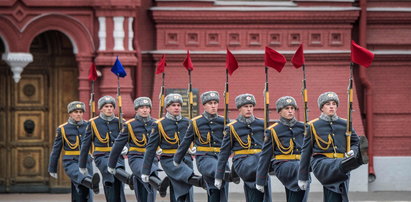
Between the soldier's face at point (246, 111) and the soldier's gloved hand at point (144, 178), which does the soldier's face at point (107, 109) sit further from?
the soldier's face at point (246, 111)

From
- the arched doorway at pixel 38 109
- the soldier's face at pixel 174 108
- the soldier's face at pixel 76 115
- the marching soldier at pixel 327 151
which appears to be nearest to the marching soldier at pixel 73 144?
the soldier's face at pixel 76 115

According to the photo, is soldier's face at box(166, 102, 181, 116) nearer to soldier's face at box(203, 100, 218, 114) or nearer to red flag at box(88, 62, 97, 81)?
soldier's face at box(203, 100, 218, 114)

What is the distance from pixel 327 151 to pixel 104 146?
4.64m

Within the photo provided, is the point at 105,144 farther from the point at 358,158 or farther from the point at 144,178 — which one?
the point at 358,158

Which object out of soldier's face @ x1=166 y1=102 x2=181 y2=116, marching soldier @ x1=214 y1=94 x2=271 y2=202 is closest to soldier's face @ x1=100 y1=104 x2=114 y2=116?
soldier's face @ x1=166 y1=102 x2=181 y2=116

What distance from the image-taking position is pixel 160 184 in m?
20.1

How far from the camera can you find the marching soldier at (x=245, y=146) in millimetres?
19281

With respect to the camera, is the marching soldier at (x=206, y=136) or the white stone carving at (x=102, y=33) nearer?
the marching soldier at (x=206, y=136)

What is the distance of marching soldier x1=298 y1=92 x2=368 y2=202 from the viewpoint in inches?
703

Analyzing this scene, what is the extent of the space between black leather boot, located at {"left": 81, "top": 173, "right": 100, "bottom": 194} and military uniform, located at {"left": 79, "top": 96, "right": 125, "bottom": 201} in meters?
0.30

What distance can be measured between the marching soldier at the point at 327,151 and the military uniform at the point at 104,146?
13.2ft

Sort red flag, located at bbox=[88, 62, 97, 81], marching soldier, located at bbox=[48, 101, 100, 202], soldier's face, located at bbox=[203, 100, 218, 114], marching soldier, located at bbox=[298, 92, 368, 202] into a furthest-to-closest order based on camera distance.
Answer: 1. red flag, located at bbox=[88, 62, 97, 81]
2. marching soldier, located at bbox=[48, 101, 100, 202]
3. soldier's face, located at bbox=[203, 100, 218, 114]
4. marching soldier, located at bbox=[298, 92, 368, 202]

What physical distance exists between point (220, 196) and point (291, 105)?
1.83m

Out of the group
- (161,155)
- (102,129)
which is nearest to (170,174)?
(161,155)
